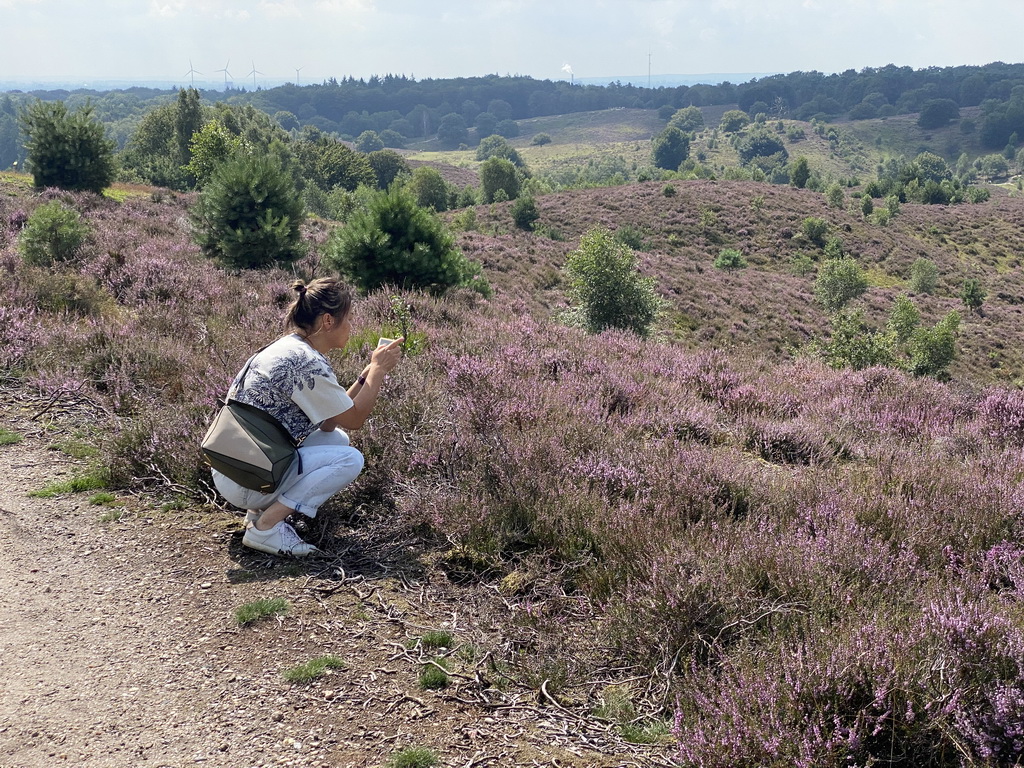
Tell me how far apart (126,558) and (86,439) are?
210 cm

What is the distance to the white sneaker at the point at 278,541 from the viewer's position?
3.96 meters

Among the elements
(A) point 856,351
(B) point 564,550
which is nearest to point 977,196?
(A) point 856,351

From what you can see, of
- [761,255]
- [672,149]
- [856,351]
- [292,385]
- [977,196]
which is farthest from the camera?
[672,149]

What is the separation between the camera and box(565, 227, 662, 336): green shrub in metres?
20.5

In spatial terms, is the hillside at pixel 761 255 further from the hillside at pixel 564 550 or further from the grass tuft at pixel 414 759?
the grass tuft at pixel 414 759

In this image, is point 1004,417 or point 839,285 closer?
point 1004,417

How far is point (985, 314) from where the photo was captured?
132ft

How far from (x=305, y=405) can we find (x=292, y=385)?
0.14m

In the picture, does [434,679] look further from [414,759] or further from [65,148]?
[65,148]

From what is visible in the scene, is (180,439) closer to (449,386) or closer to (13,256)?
(449,386)

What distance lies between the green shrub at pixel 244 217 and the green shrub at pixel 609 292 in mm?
9410

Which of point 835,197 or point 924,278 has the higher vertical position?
point 835,197

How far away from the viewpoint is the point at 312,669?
2.98 m

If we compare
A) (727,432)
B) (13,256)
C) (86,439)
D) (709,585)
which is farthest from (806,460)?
(13,256)
